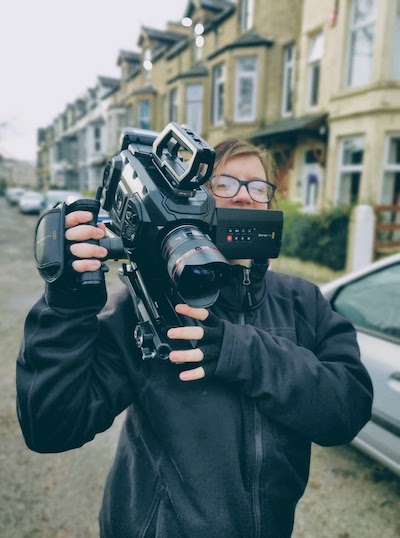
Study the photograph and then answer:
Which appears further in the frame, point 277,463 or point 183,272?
point 277,463

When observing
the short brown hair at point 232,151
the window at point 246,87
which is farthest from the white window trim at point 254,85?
the short brown hair at point 232,151

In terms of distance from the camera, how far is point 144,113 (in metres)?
21.9

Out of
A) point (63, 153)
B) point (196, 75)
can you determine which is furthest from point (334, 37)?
point (63, 153)

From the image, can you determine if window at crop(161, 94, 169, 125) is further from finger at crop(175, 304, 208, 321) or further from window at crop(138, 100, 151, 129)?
finger at crop(175, 304, 208, 321)

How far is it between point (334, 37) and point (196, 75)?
7423 millimetres

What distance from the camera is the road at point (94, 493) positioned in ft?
7.32

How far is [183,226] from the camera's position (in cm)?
98

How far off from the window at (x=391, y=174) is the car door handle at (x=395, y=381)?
8.38m

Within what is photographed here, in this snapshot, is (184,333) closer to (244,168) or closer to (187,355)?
(187,355)

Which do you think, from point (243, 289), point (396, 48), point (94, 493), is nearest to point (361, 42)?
point (396, 48)

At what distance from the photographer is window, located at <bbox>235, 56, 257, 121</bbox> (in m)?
13.4

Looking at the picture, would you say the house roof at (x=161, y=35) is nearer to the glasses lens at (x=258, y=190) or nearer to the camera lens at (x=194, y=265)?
the glasses lens at (x=258, y=190)

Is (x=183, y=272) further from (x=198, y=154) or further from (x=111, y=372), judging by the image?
(x=111, y=372)

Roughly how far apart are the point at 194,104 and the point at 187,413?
57.2 feet
